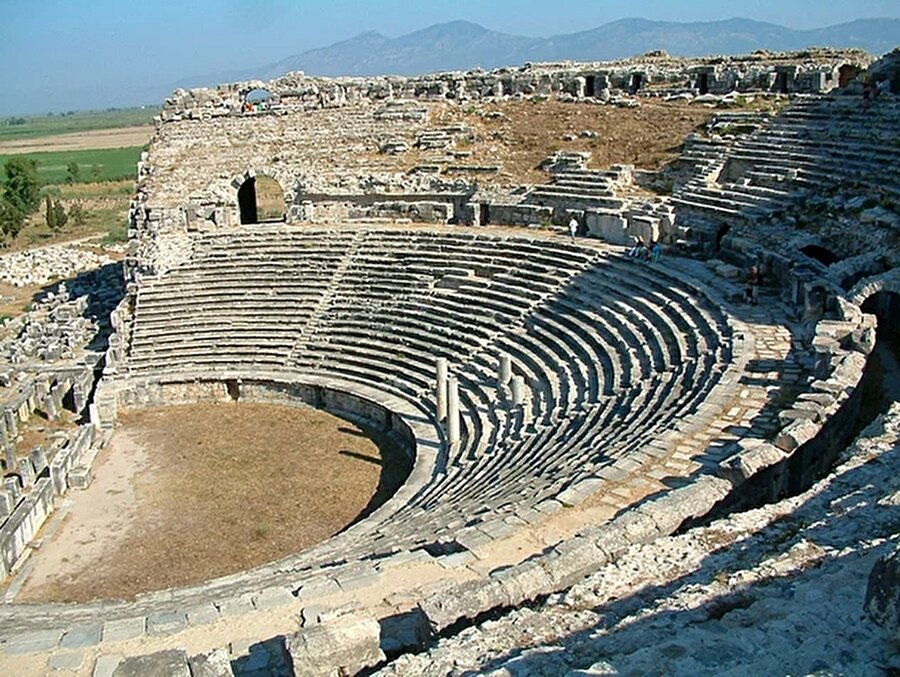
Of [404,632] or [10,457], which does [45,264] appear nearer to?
[10,457]

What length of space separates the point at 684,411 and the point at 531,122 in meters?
18.4

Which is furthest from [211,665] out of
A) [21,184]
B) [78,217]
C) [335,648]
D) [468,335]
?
[21,184]

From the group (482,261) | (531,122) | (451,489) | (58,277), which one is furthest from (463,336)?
(58,277)

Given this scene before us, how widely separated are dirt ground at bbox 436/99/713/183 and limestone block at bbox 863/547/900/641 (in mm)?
20646

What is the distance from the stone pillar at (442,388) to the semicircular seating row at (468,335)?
0.47 m

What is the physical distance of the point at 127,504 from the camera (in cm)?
1580

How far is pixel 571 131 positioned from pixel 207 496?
16.8m

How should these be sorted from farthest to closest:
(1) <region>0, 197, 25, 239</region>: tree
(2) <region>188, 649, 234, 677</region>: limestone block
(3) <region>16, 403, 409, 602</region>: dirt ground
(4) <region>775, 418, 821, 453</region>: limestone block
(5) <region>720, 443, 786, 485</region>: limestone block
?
(1) <region>0, 197, 25, 239</region>: tree < (3) <region>16, 403, 409, 602</region>: dirt ground < (4) <region>775, 418, 821, 453</region>: limestone block < (5) <region>720, 443, 786, 485</region>: limestone block < (2) <region>188, 649, 234, 677</region>: limestone block

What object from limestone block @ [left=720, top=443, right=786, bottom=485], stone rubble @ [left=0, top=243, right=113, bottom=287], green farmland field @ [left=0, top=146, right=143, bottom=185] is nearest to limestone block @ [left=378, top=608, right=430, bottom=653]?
limestone block @ [left=720, top=443, right=786, bottom=485]

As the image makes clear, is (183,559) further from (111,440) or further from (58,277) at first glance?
(58,277)

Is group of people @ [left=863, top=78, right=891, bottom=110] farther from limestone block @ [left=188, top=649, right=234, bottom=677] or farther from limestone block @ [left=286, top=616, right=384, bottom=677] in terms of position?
limestone block @ [left=188, top=649, right=234, bottom=677]

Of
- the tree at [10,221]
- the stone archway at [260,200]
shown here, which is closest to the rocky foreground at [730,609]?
the stone archway at [260,200]

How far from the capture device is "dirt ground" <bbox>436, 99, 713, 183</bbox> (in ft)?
83.9

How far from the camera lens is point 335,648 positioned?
6445 millimetres
